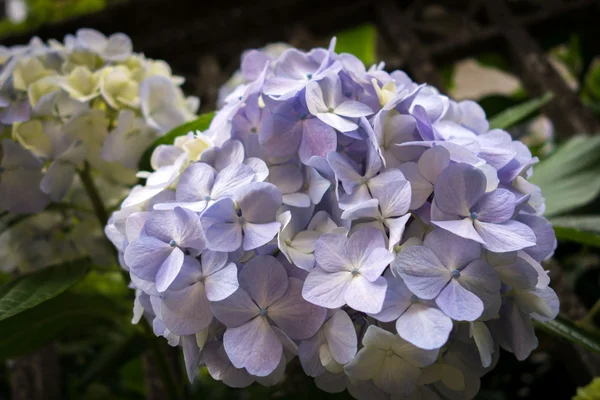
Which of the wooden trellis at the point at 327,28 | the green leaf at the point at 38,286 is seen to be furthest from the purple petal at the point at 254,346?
the wooden trellis at the point at 327,28

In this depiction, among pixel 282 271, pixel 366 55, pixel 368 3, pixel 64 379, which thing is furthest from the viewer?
pixel 366 55

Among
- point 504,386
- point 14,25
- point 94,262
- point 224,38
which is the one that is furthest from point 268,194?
point 14,25

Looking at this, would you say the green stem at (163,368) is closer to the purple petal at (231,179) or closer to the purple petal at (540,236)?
the purple petal at (231,179)

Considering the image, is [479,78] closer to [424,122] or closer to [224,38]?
[224,38]

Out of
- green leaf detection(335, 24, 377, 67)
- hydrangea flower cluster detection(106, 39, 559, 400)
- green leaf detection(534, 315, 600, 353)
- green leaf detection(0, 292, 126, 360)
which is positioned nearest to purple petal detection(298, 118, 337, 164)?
hydrangea flower cluster detection(106, 39, 559, 400)

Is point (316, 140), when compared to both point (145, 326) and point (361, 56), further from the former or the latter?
point (361, 56)

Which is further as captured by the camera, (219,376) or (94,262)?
(94,262)

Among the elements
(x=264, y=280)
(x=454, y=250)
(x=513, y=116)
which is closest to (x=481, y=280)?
(x=454, y=250)
